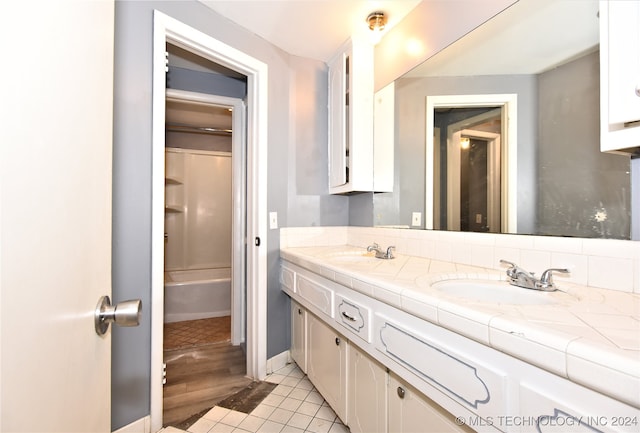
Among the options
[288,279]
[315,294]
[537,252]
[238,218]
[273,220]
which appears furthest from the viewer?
[238,218]

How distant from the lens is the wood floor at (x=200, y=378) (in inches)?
64.9

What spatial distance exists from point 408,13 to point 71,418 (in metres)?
2.13

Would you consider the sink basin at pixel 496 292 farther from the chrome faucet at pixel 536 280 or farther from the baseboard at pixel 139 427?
the baseboard at pixel 139 427

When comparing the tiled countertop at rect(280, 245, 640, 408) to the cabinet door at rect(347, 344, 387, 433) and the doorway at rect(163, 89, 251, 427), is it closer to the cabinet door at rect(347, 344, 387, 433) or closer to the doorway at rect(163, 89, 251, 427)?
the cabinet door at rect(347, 344, 387, 433)

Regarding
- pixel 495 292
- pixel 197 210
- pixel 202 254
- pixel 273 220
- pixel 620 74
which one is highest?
pixel 620 74

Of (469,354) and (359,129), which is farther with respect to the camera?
(359,129)

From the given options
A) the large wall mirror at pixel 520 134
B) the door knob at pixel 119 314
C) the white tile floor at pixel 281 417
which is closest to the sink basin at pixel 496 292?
the large wall mirror at pixel 520 134

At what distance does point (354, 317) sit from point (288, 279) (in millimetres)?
829

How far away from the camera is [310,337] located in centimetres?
175

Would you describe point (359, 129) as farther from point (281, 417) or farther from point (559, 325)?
point (281, 417)

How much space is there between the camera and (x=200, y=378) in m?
1.95

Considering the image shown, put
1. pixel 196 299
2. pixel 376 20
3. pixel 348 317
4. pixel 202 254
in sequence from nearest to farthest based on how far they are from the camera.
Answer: pixel 348 317, pixel 376 20, pixel 196 299, pixel 202 254

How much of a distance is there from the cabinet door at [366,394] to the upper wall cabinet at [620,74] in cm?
103

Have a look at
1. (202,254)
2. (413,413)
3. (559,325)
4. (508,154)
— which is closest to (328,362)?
(413,413)
